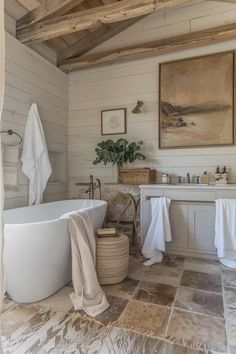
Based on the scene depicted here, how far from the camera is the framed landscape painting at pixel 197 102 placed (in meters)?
3.03

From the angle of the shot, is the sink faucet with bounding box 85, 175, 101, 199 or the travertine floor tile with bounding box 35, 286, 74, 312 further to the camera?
the sink faucet with bounding box 85, 175, 101, 199

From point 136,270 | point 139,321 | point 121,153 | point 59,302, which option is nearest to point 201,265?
point 136,270

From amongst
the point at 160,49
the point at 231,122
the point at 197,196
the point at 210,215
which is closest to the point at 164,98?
the point at 160,49

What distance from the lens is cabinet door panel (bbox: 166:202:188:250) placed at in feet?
9.19

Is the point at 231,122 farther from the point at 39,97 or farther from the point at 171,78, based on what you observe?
the point at 39,97

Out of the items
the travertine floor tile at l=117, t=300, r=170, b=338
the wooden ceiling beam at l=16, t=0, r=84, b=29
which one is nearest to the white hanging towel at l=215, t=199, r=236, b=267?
the travertine floor tile at l=117, t=300, r=170, b=338

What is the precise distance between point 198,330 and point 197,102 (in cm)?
264

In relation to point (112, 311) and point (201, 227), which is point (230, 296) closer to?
point (201, 227)

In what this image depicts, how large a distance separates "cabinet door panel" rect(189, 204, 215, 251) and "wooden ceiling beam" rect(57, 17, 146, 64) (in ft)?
9.34

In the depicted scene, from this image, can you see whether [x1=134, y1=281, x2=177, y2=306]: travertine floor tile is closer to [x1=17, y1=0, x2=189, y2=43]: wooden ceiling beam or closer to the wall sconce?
the wall sconce

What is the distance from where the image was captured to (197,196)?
2.74 m

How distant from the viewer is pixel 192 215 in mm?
2771

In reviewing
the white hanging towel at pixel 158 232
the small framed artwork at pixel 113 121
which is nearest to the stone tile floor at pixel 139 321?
the white hanging towel at pixel 158 232

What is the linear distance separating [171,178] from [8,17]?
283cm
